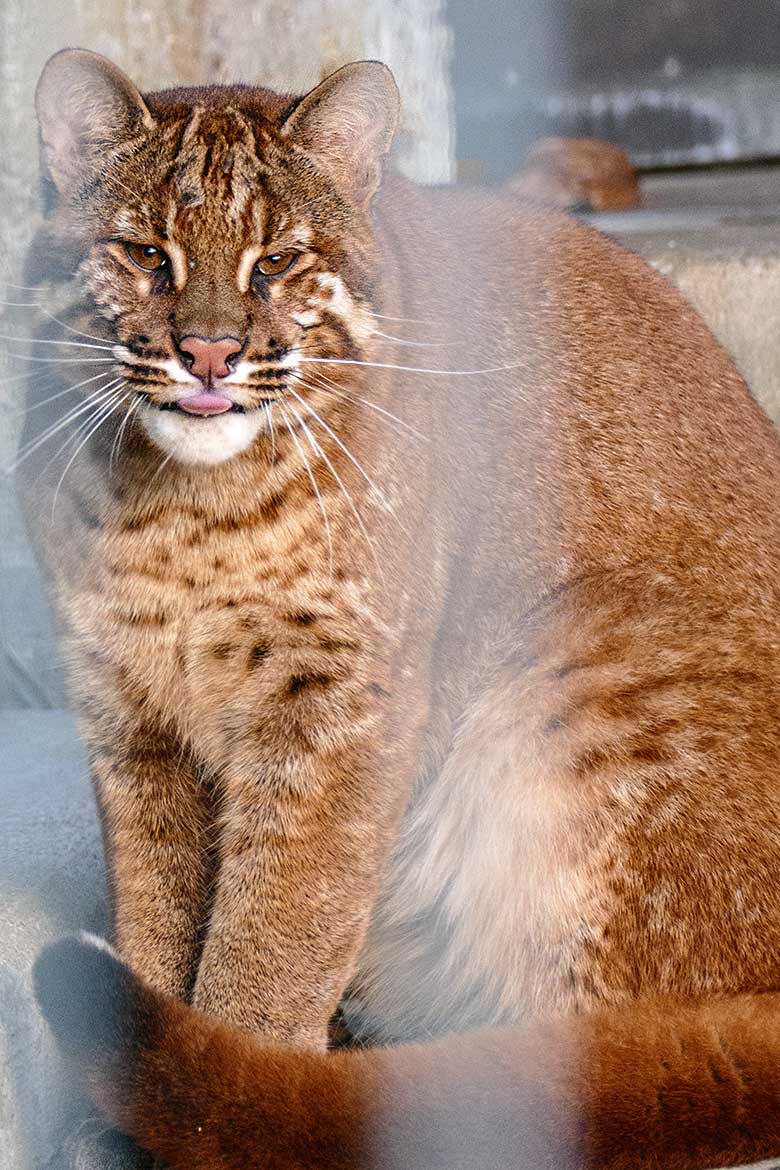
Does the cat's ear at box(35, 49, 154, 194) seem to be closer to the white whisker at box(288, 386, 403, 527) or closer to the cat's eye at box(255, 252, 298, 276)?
the cat's eye at box(255, 252, 298, 276)

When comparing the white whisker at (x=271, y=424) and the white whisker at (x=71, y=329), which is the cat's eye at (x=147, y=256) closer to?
the white whisker at (x=71, y=329)

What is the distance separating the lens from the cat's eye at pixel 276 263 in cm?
225

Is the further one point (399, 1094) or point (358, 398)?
point (358, 398)

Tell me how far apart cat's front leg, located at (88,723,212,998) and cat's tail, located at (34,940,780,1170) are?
52 centimetres

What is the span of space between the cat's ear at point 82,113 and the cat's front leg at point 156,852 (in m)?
0.98

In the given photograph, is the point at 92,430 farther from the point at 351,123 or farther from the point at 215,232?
the point at 351,123

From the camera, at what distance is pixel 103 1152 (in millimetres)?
2344

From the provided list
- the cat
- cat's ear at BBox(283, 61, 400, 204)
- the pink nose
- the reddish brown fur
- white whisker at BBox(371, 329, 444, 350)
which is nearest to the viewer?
the cat

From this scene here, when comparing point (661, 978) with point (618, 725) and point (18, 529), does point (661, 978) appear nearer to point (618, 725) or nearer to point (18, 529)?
point (618, 725)

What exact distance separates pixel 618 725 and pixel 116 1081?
1.00m

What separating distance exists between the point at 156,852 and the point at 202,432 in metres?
0.84

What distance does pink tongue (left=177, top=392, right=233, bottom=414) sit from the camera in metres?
2.17

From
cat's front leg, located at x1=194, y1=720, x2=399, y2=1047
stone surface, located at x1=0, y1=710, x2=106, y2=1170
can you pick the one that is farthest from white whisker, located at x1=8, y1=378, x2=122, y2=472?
stone surface, located at x1=0, y1=710, x2=106, y2=1170

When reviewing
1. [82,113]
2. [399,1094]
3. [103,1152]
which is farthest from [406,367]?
[103,1152]
